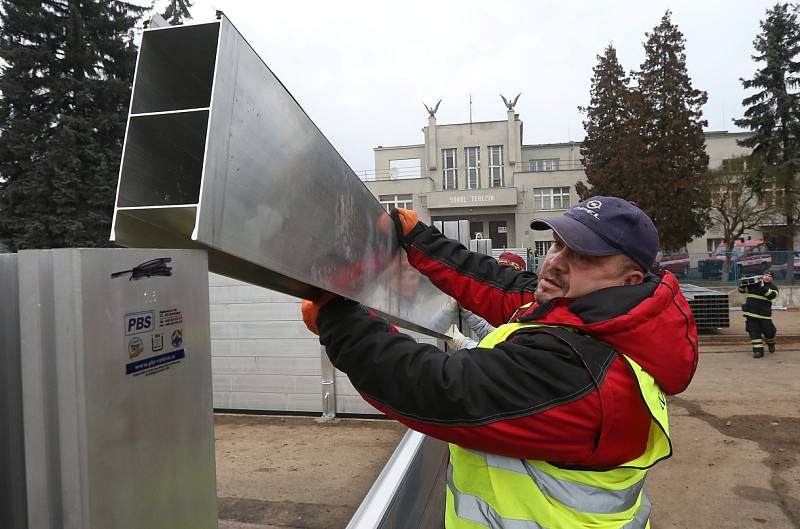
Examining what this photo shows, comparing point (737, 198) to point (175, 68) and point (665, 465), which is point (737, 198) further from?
point (175, 68)

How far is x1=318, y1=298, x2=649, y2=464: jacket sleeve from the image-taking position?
3.66ft

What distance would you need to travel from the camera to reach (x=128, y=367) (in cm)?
80

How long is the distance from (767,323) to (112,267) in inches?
495

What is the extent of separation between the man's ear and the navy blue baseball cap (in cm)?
2

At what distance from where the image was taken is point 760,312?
34.3 ft

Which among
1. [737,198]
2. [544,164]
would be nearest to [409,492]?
[737,198]

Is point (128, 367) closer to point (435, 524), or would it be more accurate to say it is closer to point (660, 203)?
point (435, 524)

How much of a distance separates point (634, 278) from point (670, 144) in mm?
23978

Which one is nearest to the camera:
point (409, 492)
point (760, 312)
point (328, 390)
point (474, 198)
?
point (409, 492)

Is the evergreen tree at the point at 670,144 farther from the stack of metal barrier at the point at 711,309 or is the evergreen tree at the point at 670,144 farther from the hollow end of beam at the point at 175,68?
the hollow end of beam at the point at 175,68

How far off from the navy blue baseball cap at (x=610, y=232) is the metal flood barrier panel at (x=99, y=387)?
0.98 m

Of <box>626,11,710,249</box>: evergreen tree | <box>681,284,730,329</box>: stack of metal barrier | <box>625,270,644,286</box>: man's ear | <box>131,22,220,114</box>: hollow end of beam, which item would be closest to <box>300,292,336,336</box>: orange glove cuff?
<box>131,22,220,114</box>: hollow end of beam

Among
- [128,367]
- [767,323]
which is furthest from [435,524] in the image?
[767,323]

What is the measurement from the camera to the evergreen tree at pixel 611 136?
2269cm
